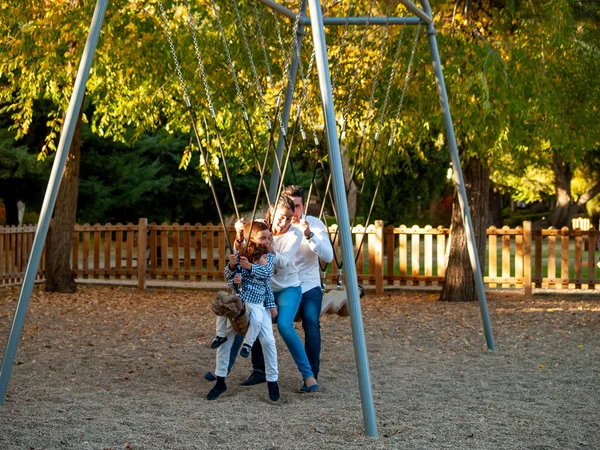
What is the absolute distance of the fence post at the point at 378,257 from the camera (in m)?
15.0

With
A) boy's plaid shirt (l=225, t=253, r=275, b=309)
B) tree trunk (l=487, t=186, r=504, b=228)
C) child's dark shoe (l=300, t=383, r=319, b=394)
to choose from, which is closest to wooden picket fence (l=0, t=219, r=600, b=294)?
child's dark shoe (l=300, t=383, r=319, b=394)

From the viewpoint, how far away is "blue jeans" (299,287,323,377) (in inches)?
259

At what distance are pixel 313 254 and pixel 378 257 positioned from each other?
8483 mm

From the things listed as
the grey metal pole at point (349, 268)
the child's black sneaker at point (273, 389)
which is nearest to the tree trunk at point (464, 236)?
the child's black sneaker at point (273, 389)

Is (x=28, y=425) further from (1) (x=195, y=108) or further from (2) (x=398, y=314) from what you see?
(1) (x=195, y=108)

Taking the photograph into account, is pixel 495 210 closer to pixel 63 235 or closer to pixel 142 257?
pixel 142 257

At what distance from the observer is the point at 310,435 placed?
16.6 ft

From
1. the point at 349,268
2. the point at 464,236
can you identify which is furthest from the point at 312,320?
the point at 464,236

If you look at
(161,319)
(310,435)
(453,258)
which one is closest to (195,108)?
(161,319)

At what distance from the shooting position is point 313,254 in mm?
6594

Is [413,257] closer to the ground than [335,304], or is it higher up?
higher up

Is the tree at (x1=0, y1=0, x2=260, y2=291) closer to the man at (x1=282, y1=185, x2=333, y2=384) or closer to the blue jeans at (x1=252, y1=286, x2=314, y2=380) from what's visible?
the man at (x1=282, y1=185, x2=333, y2=384)

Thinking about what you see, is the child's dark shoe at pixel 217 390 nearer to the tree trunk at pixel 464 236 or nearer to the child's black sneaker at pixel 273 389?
the child's black sneaker at pixel 273 389

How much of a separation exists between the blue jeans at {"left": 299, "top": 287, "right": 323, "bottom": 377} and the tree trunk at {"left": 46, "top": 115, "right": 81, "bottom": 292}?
8810 mm
